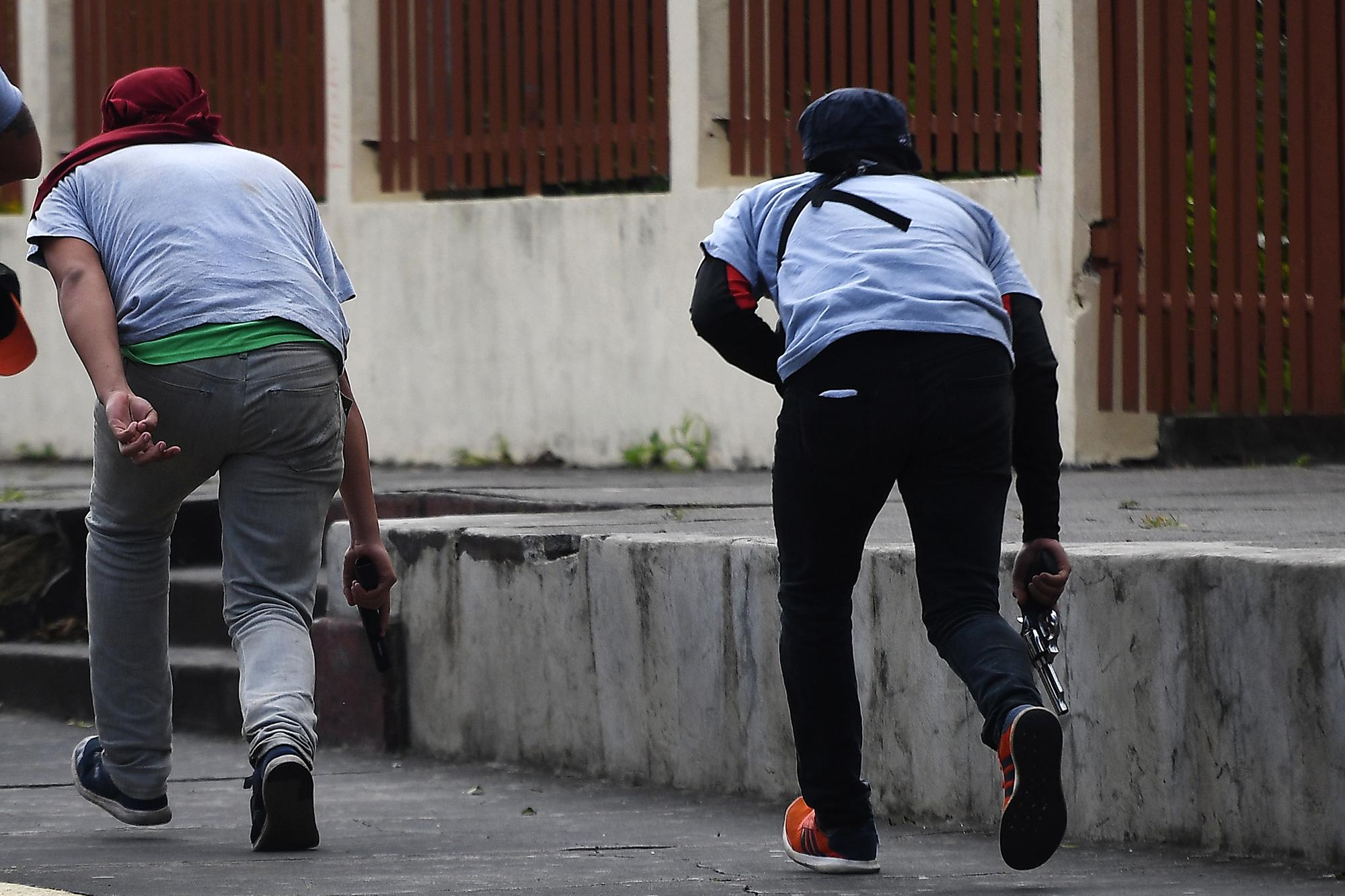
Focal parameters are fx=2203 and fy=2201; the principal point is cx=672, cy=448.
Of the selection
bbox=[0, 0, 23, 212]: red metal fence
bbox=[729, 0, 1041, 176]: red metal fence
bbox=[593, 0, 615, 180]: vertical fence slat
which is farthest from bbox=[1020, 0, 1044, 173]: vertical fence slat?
bbox=[0, 0, 23, 212]: red metal fence

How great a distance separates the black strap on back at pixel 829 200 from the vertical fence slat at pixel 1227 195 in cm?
442

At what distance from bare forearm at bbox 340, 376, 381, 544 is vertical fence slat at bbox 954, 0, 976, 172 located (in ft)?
14.7

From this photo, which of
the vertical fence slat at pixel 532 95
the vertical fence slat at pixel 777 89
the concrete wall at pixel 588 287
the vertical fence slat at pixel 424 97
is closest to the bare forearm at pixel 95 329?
the concrete wall at pixel 588 287

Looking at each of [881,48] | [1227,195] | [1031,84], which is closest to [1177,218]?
[1227,195]

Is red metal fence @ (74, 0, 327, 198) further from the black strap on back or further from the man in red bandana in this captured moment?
the black strap on back

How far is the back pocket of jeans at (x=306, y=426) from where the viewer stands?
433 centimetres

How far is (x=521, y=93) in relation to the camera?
1023 centimetres

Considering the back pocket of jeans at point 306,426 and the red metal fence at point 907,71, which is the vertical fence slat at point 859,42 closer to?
the red metal fence at point 907,71

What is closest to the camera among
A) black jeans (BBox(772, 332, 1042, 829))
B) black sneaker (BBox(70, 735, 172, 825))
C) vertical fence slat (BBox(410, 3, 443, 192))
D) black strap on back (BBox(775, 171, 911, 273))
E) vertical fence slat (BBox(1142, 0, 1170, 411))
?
black jeans (BBox(772, 332, 1042, 829))

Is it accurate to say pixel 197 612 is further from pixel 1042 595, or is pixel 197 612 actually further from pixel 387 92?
pixel 387 92

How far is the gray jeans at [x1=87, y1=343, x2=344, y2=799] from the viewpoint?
14.0 ft

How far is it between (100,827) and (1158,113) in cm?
502

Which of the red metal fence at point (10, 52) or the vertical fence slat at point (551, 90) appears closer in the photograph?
the vertical fence slat at point (551, 90)

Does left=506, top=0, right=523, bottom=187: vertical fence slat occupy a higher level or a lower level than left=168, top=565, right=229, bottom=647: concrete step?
higher
